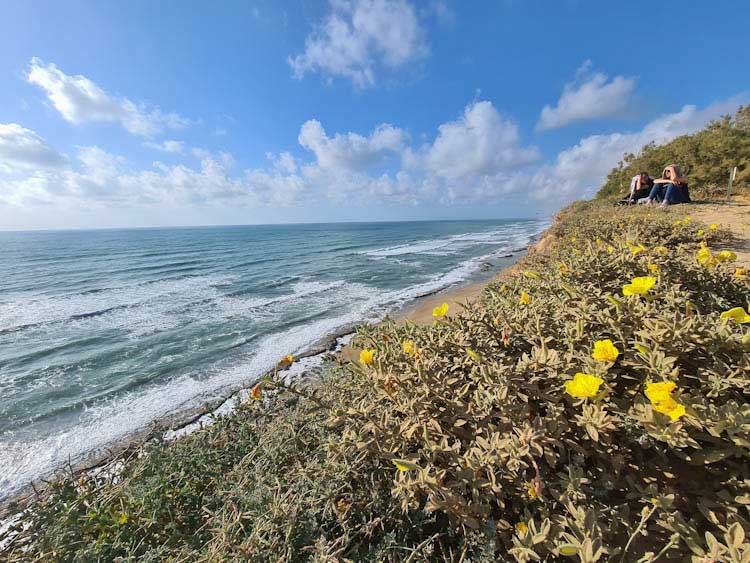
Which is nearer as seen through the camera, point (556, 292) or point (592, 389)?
point (592, 389)

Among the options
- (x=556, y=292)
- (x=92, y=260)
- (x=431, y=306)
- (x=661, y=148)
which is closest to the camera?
(x=556, y=292)

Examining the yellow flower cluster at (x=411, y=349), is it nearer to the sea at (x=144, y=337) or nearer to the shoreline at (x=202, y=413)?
the shoreline at (x=202, y=413)

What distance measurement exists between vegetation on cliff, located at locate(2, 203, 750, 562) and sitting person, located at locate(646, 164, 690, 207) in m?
10.6

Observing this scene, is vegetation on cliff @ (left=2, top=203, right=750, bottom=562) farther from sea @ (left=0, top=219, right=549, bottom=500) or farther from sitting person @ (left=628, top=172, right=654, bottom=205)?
sitting person @ (left=628, top=172, right=654, bottom=205)

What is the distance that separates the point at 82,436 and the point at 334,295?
8931 millimetres

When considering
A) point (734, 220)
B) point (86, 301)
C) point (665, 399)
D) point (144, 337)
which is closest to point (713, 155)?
point (734, 220)

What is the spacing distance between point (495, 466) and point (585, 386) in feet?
1.80

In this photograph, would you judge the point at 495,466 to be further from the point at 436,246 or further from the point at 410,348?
the point at 436,246

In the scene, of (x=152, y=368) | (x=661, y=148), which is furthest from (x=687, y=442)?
(x=661, y=148)

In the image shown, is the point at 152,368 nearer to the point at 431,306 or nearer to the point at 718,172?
the point at 431,306

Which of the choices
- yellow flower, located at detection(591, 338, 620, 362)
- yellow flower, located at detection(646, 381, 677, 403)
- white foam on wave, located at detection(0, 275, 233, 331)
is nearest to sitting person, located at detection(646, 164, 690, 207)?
yellow flower, located at detection(591, 338, 620, 362)

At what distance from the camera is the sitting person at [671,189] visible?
9.50 m

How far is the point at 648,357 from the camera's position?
54.7 inches

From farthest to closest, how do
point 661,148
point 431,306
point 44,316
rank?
point 661,148, point 44,316, point 431,306
